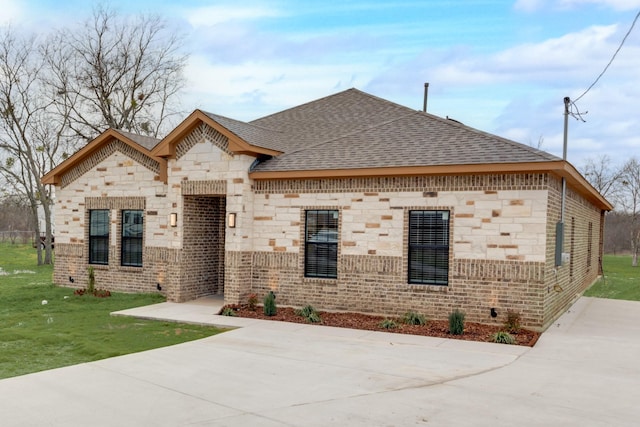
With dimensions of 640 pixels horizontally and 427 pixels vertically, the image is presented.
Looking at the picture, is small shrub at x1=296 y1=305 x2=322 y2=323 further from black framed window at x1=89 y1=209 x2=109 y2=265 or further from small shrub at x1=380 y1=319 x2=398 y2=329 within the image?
black framed window at x1=89 y1=209 x2=109 y2=265

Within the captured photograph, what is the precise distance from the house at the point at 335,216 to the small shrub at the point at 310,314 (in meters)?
0.83

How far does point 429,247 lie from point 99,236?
10626mm

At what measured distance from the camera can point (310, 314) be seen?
40.1 ft

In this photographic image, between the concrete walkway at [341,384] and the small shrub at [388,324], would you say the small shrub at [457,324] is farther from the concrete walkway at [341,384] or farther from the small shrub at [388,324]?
the small shrub at [388,324]

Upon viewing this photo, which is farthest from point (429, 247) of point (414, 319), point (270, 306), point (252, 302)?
point (252, 302)

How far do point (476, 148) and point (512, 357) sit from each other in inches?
194

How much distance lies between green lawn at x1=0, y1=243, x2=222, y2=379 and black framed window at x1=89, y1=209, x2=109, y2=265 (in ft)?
4.29

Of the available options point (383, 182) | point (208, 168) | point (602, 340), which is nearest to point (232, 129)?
point (208, 168)

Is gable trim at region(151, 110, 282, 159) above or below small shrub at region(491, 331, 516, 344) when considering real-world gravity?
above

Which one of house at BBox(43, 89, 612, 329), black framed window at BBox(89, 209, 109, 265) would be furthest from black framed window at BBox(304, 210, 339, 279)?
black framed window at BBox(89, 209, 109, 265)

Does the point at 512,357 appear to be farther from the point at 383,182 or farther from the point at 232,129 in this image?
the point at 232,129

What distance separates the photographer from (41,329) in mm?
11164

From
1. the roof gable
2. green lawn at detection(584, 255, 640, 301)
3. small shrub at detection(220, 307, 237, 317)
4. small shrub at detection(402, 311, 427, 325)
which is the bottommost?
small shrub at detection(220, 307, 237, 317)

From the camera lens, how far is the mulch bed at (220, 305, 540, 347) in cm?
1070
